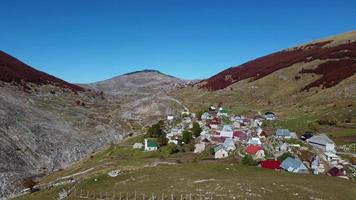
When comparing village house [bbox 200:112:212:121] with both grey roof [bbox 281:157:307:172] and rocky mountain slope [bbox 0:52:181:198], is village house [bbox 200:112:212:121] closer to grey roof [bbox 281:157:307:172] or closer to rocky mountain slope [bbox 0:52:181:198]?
rocky mountain slope [bbox 0:52:181:198]

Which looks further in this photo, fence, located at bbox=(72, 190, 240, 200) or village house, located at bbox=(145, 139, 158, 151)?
village house, located at bbox=(145, 139, 158, 151)

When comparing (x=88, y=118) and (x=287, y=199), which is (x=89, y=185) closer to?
(x=287, y=199)

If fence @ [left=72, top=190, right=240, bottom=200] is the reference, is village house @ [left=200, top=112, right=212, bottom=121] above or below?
above

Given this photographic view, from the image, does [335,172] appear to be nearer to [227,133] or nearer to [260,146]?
[260,146]

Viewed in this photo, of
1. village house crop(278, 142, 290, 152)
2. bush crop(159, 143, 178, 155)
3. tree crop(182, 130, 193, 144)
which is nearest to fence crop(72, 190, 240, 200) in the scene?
village house crop(278, 142, 290, 152)

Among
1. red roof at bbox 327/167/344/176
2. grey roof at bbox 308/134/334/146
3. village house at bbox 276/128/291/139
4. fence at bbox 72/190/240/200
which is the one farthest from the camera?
village house at bbox 276/128/291/139

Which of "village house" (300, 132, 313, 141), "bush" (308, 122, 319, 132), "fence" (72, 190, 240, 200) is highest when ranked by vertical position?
"bush" (308, 122, 319, 132)

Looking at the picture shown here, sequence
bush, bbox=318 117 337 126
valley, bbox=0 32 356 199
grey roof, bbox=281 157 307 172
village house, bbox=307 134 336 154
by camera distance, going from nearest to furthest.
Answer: valley, bbox=0 32 356 199
grey roof, bbox=281 157 307 172
village house, bbox=307 134 336 154
bush, bbox=318 117 337 126

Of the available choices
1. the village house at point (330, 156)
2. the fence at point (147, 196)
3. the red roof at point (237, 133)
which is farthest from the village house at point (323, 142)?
the fence at point (147, 196)
